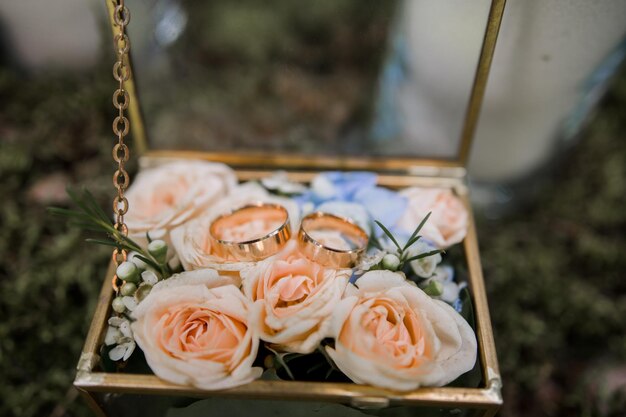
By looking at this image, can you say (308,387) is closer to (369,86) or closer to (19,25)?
(369,86)

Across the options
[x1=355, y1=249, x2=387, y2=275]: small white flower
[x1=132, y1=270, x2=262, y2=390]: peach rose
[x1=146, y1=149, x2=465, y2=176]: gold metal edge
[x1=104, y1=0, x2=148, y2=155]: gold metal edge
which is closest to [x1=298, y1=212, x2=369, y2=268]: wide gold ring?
[x1=355, y1=249, x2=387, y2=275]: small white flower

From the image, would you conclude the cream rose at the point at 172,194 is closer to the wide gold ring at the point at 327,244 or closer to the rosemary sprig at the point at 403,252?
the wide gold ring at the point at 327,244

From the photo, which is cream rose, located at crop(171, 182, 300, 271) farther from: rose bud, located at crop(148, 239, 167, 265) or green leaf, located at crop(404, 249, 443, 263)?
green leaf, located at crop(404, 249, 443, 263)

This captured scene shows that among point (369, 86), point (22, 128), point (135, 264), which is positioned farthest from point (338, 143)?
point (22, 128)

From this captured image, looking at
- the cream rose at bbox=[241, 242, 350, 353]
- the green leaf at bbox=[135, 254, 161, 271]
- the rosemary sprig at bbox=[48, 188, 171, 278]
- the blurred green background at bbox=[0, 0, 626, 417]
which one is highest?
the rosemary sprig at bbox=[48, 188, 171, 278]

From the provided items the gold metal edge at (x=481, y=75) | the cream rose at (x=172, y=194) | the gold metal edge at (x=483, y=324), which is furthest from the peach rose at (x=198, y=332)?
the gold metal edge at (x=481, y=75)

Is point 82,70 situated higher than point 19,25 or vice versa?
point 19,25
